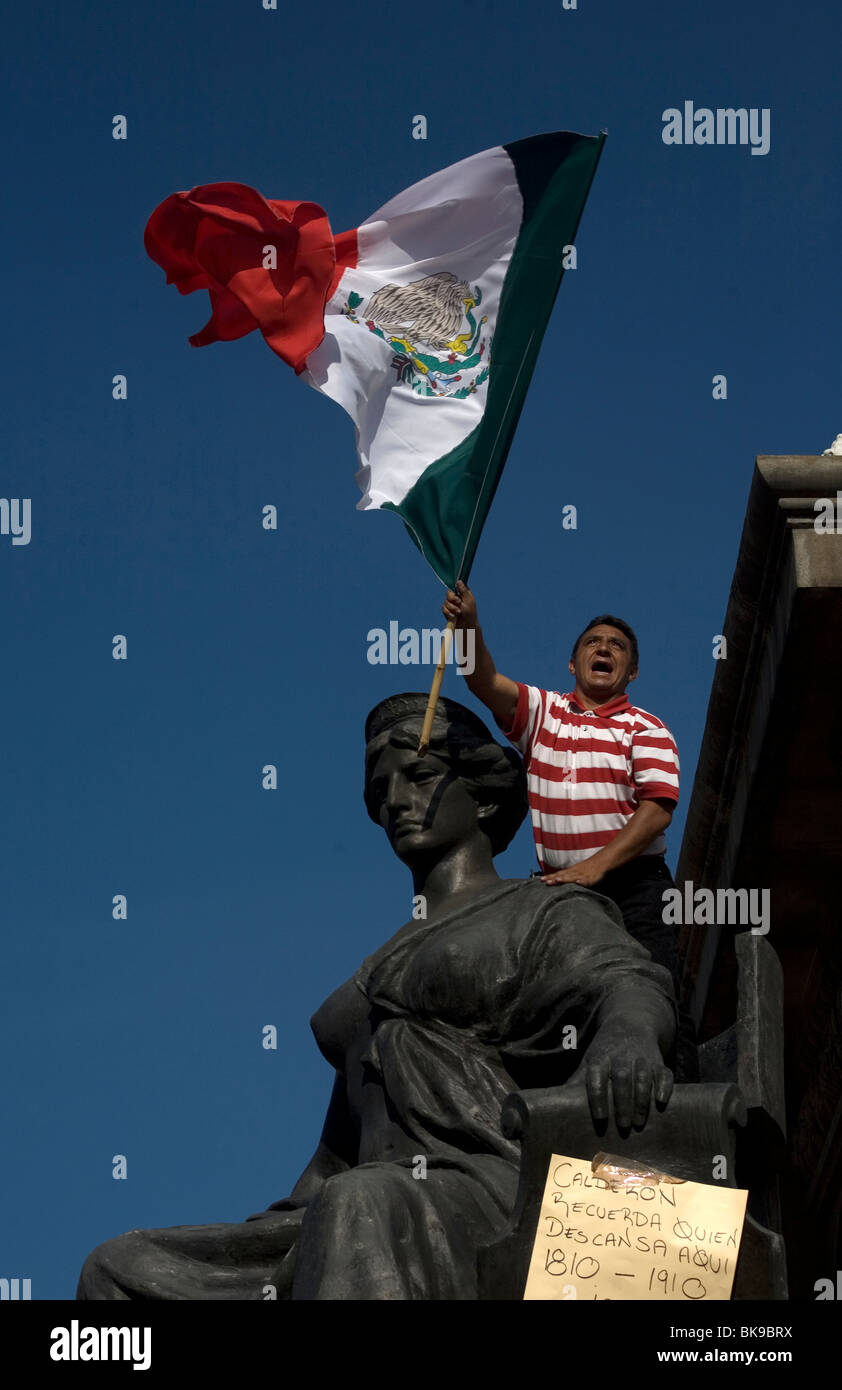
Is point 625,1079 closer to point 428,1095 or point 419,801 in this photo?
point 428,1095

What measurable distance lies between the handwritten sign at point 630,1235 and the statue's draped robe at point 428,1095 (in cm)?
28

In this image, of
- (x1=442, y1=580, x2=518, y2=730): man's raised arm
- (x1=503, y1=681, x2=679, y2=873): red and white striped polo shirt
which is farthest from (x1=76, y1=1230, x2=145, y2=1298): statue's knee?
(x1=442, y1=580, x2=518, y2=730): man's raised arm

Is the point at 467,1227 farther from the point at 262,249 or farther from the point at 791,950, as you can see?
the point at 791,950

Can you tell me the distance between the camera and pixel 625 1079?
648cm

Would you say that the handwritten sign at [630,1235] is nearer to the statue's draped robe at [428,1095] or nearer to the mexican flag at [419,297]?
the statue's draped robe at [428,1095]

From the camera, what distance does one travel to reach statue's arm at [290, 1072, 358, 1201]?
7812 millimetres

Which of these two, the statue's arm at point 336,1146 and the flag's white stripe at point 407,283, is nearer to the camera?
the statue's arm at point 336,1146

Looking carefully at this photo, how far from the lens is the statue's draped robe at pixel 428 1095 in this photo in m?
6.40

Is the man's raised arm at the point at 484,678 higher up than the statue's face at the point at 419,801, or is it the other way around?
the man's raised arm at the point at 484,678

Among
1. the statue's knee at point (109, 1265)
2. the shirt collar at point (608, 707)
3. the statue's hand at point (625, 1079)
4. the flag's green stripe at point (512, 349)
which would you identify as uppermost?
the flag's green stripe at point (512, 349)

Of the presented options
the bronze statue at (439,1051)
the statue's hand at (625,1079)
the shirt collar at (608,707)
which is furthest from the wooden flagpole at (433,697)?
the statue's hand at (625,1079)
